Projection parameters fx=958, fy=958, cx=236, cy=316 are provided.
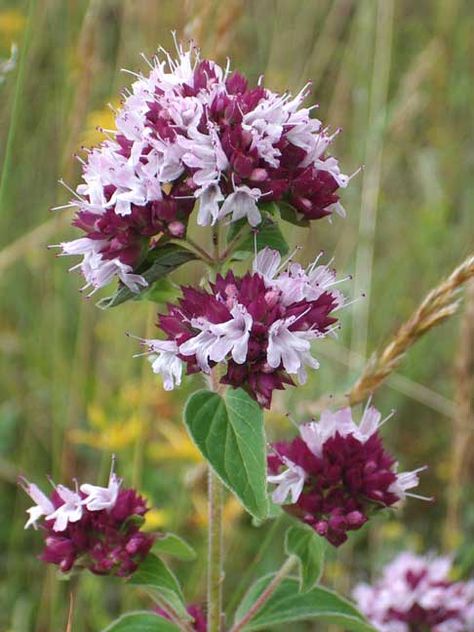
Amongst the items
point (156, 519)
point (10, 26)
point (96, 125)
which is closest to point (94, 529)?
point (156, 519)

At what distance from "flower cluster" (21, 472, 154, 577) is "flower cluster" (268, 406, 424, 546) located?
244 millimetres

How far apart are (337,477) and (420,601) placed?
712 millimetres

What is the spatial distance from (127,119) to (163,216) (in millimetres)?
164

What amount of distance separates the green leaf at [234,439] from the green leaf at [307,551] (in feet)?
0.78

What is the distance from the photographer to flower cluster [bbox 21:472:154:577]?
152 cm

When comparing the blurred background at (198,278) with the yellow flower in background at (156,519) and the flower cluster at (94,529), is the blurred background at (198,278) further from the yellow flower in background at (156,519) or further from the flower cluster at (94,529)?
the flower cluster at (94,529)

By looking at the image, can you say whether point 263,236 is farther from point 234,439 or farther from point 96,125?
point 96,125

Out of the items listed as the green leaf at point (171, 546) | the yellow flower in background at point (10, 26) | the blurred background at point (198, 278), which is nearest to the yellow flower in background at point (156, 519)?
the blurred background at point (198, 278)

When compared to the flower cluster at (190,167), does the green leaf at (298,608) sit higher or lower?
lower

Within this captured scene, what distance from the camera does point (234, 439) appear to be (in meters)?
1.40

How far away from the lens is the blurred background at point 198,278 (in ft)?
8.16

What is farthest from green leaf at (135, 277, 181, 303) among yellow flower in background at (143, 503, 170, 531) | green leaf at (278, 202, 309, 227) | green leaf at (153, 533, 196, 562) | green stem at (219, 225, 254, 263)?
yellow flower in background at (143, 503, 170, 531)

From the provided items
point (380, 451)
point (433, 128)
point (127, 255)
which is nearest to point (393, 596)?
point (380, 451)

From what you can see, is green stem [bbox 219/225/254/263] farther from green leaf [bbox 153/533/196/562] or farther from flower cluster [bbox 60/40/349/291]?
green leaf [bbox 153/533/196/562]
